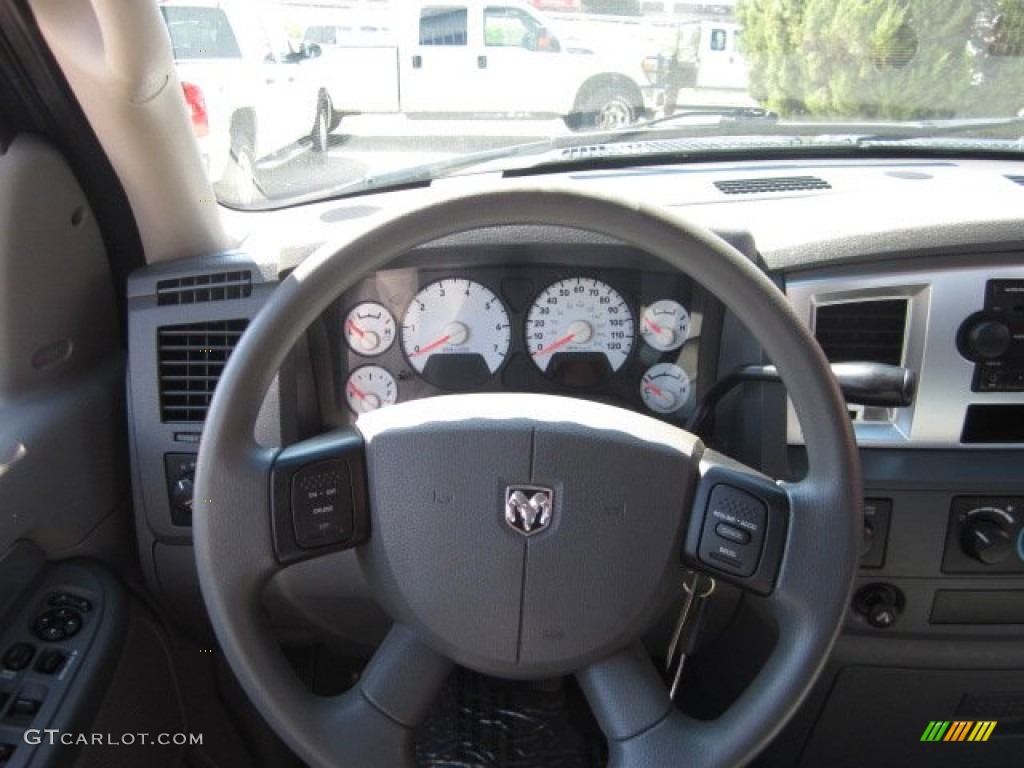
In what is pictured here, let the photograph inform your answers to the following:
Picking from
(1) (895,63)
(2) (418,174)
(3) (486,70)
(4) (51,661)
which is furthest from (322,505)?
(1) (895,63)

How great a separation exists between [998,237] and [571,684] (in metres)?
1.19

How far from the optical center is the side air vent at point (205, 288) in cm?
173

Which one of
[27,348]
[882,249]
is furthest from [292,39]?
[882,249]

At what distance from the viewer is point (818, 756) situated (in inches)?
81.0

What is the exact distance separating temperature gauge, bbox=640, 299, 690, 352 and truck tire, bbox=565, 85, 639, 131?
61cm

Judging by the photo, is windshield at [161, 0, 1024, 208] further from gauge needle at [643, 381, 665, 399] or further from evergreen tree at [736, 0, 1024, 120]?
gauge needle at [643, 381, 665, 399]

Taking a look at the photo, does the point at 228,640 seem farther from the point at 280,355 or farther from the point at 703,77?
the point at 703,77

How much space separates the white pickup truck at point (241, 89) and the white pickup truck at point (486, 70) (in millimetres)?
88

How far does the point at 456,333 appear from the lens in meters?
1.76

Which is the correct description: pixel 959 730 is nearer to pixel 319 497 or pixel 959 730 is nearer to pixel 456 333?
pixel 456 333

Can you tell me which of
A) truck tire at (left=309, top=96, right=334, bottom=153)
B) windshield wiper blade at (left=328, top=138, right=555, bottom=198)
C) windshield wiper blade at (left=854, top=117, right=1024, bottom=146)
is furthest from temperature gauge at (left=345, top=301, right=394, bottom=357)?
windshield wiper blade at (left=854, top=117, right=1024, bottom=146)

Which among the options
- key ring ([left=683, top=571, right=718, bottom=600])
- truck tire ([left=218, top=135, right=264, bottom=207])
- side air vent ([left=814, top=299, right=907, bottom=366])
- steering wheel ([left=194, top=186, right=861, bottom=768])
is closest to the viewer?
steering wheel ([left=194, top=186, right=861, bottom=768])

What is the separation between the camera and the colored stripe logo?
6.53 ft

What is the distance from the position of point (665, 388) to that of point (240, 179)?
42.5 inches
